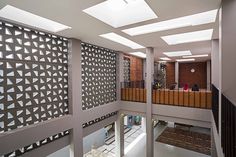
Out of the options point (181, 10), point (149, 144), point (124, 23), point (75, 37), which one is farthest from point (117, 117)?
point (181, 10)

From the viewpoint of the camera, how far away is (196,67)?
14.0 metres

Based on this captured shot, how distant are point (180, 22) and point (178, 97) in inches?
139

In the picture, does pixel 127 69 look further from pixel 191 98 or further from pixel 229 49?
pixel 229 49

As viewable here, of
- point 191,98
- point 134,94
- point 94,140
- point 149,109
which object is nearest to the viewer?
point 191,98

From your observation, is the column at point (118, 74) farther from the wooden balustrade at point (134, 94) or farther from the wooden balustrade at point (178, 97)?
the wooden balustrade at point (178, 97)

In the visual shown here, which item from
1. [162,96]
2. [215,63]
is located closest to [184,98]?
[162,96]

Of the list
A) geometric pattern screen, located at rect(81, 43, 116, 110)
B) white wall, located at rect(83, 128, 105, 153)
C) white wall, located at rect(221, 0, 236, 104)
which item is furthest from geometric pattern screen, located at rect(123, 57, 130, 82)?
white wall, located at rect(221, 0, 236, 104)

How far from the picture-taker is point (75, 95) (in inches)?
211

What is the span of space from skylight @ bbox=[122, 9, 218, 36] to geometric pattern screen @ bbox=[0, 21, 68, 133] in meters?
2.54

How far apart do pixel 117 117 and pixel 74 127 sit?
10.8 ft

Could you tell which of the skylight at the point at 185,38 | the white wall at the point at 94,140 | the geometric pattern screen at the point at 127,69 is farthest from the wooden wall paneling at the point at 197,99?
the white wall at the point at 94,140

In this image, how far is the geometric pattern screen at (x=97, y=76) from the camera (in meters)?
6.12

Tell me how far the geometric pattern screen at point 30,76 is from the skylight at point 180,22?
2.54 meters

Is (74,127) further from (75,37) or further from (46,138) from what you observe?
(75,37)
